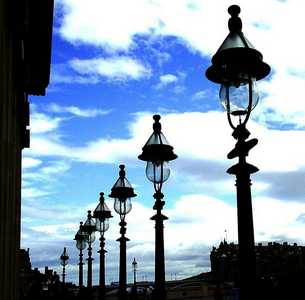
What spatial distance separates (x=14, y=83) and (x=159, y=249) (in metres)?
4.22

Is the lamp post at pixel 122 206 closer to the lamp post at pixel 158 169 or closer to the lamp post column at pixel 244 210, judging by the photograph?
the lamp post at pixel 158 169

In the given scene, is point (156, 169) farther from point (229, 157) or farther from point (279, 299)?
point (229, 157)

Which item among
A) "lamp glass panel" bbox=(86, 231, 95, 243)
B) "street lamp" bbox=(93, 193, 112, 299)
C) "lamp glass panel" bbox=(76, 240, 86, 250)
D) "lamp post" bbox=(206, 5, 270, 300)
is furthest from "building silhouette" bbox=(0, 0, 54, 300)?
"lamp glass panel" bbox=(76, 240, 86, 250)

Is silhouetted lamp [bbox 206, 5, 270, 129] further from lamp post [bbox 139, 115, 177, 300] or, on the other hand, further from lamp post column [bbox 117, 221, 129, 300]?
lamp post column [bbox 117, 221, 129, 300]

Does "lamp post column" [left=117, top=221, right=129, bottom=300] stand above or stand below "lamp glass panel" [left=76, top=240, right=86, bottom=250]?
below

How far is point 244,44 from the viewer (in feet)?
26.2

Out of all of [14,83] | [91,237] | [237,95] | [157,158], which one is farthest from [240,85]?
[91,237]

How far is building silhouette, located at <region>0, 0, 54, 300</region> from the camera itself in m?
7.39

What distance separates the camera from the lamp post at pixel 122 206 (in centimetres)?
1656

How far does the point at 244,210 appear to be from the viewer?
738 centimetres

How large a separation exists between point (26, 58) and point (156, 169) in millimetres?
3386

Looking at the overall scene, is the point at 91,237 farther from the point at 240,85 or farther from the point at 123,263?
the point at 240,85

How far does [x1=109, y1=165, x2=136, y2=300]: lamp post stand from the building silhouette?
2705mm

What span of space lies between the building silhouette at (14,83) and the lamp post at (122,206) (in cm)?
271
